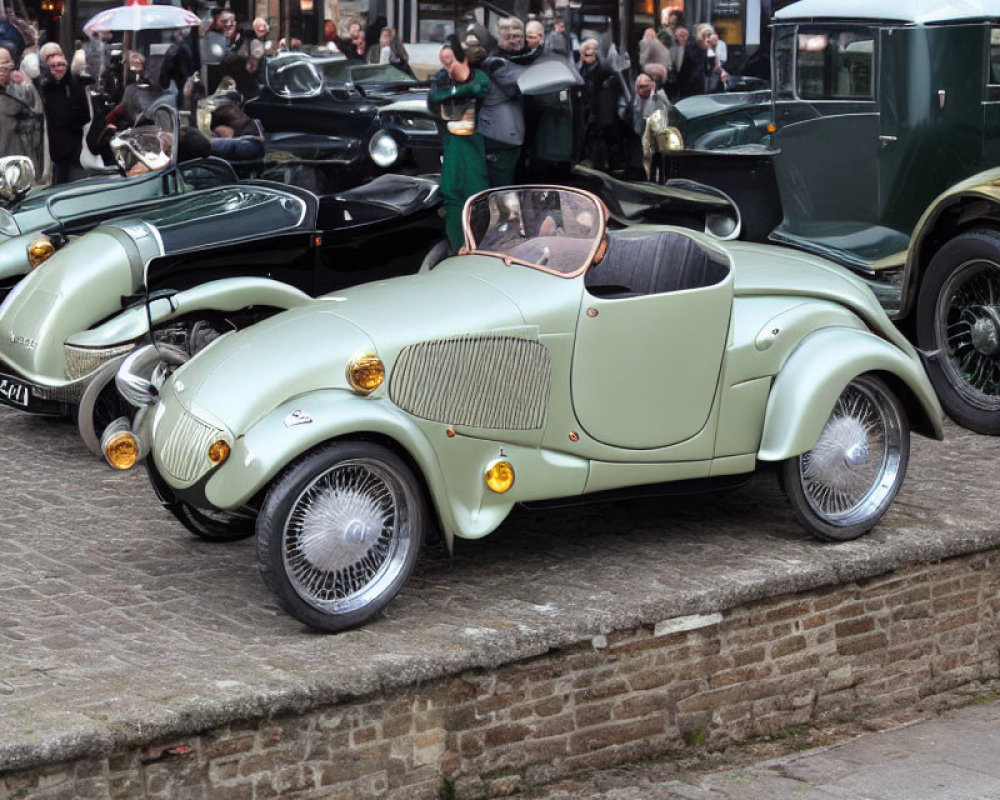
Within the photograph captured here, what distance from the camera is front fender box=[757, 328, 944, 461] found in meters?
6.62

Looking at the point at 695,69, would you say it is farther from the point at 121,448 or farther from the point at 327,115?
the point at 121,448

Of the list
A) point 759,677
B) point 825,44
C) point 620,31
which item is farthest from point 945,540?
point 620,31

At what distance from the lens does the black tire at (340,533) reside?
559 cm

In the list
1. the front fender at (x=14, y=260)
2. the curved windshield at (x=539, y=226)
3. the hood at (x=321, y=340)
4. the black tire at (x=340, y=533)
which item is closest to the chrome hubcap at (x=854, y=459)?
the curved windshield at (x=539, y=226)

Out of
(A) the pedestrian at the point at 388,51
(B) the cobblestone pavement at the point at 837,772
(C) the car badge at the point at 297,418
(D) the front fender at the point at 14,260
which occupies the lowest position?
(B) the cobblestone pavement at the point at 837,772

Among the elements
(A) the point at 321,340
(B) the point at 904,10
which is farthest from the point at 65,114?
(A) the point at 321,340

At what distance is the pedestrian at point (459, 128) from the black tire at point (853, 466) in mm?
4181

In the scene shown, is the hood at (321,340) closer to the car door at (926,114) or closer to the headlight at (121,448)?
the headlight at (121,448)

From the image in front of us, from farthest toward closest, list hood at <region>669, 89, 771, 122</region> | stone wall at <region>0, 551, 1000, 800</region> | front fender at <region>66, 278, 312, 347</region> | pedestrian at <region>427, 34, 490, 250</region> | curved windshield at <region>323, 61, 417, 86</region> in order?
1. curved windshield at <region>323, 61, 417, 86</region>
2. hood at <region>669, 89, 771, 122</region>
3. pedestrian at <region>427, 34, 490, 250</region>
4. front fender at <region>66, 278, 312, 347</region>
5. stone wall at <region>0, 551, 1000, 800</region>

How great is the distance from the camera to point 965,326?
9062 millimetres

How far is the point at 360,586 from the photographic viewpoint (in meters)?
5.87

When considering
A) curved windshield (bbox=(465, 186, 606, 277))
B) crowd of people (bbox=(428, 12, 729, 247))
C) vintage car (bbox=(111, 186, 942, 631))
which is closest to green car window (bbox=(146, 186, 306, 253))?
crowd of people (bbox=(428, 12, 729, 247))

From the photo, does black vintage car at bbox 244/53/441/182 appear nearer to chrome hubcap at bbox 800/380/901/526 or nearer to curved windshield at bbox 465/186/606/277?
curved windshield at bbox 465/186/606/277

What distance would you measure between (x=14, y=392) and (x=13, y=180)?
2606 mm
